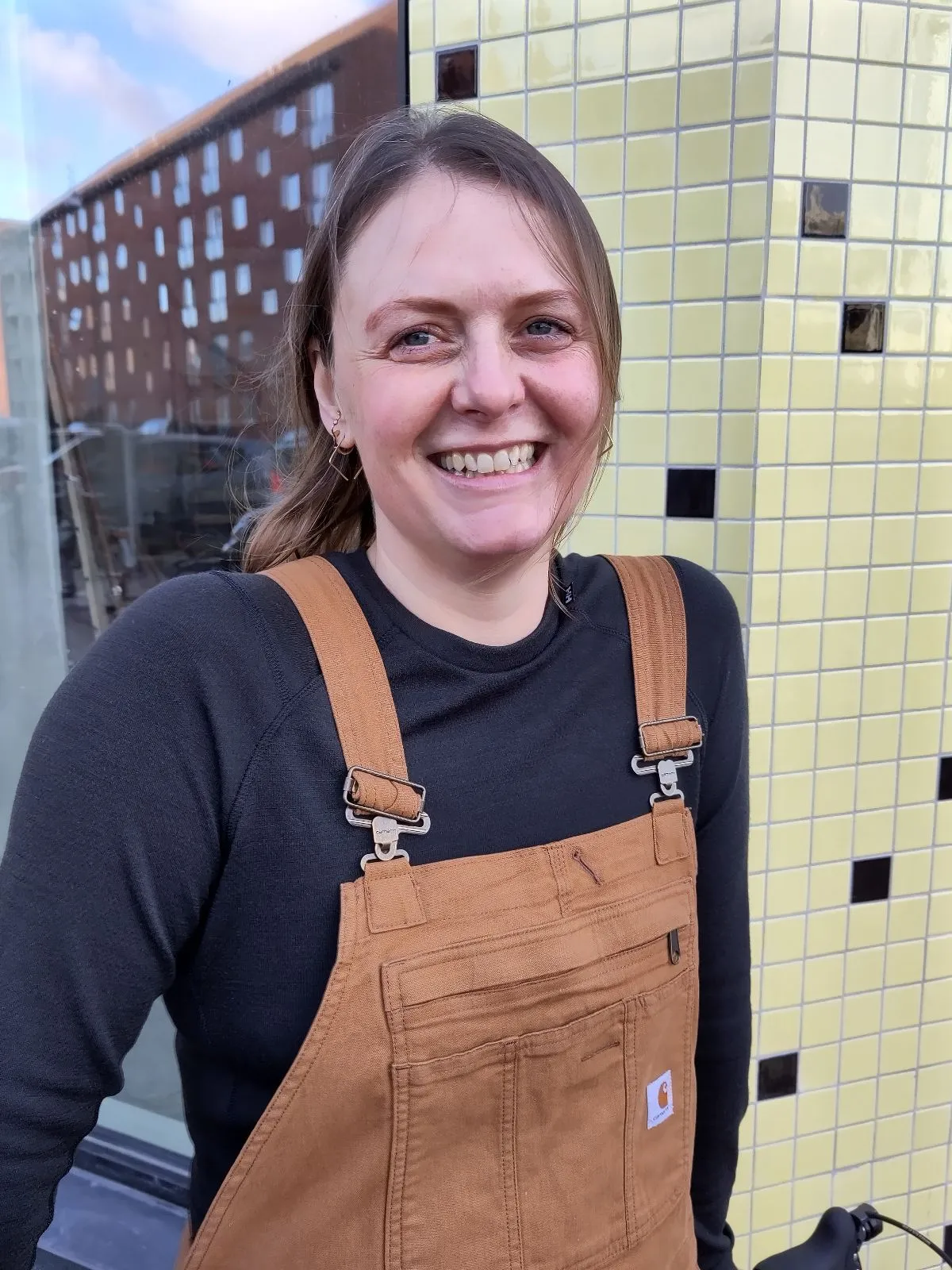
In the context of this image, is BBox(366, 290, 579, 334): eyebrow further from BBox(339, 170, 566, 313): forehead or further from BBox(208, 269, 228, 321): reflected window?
BBox(208, 269, 228, 321): reflected window

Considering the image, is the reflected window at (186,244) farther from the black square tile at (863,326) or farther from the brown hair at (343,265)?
the black square tile at (863,326)

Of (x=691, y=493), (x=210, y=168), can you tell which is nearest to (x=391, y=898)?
(x=691, y=493)

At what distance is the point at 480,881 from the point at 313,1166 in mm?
255

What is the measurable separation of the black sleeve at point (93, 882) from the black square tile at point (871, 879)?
1.34 metres

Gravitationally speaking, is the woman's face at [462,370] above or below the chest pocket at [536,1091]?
above

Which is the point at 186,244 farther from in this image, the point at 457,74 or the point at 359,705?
the point at 359,705

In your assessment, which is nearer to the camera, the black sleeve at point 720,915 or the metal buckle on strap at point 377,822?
the metal buckle on strap at point 377,822

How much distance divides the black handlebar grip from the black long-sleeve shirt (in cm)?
59

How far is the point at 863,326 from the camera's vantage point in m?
1.62

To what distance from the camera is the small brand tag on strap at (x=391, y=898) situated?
803 millimetres

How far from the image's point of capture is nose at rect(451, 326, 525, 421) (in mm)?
860

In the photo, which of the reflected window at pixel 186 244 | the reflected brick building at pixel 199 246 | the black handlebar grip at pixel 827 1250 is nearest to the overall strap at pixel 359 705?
the black handlebar grip at pixel 827 1250

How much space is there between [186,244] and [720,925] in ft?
5.57

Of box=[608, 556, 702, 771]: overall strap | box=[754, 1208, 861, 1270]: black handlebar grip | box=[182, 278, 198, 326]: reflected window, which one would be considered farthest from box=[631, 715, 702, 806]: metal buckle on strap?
box=[182, 278, 198, 326]: reflected window
